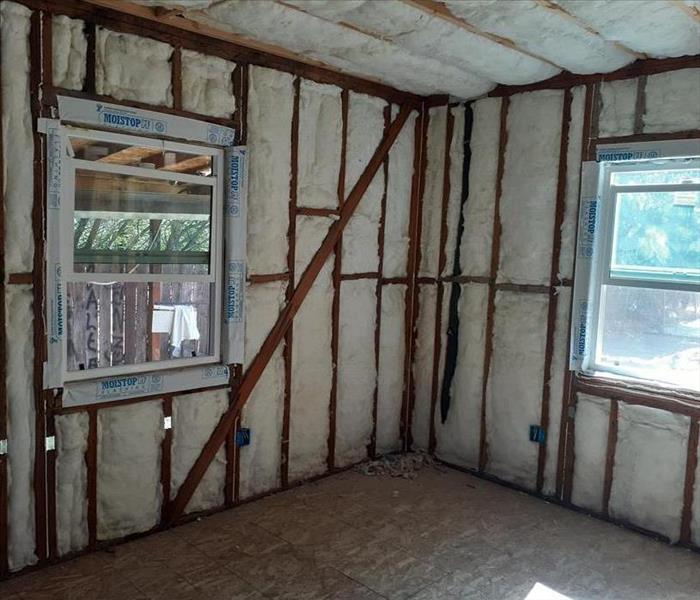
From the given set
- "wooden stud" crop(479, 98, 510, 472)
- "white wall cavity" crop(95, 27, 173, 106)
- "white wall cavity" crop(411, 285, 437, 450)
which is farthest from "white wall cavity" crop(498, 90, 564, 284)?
"white wall cavity" crop(95, 27, 173, 106)

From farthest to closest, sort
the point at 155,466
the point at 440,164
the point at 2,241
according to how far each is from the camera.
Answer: the point at 440,164
the point at 155,466
the point at 2,241

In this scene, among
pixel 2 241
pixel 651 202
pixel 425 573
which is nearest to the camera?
pixel 2 241

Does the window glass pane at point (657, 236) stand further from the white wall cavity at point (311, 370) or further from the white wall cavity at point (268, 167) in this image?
the white wall cavity at point (268, 167)

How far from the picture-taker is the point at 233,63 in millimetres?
3877

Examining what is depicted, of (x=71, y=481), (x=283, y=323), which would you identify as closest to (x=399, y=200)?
(x=283, y=323)

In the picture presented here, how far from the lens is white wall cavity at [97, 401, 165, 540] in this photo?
353 centimetres

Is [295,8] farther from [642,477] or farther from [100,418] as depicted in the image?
[642,477]

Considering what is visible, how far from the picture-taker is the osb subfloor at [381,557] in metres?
3.25

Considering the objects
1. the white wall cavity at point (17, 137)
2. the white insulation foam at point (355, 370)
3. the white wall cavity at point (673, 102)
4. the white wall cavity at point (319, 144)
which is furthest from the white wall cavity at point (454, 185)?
the white wall cavity at point (17, 137)

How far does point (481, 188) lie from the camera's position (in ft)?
15.9

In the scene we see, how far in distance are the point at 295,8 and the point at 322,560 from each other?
304 centimetres

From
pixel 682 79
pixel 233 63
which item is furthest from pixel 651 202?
pixel 233 63

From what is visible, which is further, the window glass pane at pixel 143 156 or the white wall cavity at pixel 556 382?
the white wall cavity at pixel 556 382

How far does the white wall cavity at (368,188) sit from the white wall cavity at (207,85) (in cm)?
108
